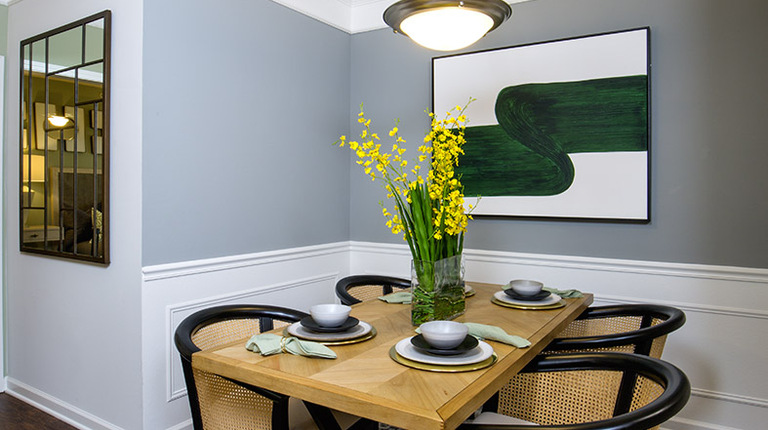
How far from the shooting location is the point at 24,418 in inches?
115

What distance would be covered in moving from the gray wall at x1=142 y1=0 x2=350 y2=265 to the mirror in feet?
0.93

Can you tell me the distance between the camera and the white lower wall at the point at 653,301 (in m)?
2.54

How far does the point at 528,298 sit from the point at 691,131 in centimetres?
125

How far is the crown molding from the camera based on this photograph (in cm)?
349

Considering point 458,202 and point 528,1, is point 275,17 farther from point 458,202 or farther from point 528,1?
point 458,202

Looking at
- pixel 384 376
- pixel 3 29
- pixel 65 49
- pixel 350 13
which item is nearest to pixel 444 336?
pixel 384 376

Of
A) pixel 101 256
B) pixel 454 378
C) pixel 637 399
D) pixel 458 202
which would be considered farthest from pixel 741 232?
pixel 101 256

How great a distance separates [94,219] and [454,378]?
2101mm

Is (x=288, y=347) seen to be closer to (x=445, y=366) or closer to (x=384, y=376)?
(x=384, y=376)

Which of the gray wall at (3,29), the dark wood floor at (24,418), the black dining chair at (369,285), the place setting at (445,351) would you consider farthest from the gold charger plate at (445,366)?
the gray wall at (3,29)

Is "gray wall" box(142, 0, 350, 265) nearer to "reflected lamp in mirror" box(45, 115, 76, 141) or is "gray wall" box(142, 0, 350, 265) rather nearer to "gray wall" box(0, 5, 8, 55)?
"reflected lamp in mirror" box(45, 115, 76, 141)

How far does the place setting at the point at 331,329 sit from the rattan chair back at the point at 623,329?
687 millimetres

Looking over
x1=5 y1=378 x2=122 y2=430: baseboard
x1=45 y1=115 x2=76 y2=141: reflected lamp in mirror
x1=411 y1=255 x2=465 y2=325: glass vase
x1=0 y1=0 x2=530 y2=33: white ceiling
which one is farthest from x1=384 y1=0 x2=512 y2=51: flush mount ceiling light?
x1=5 y1=378 x2=122 y2=430: baseboard

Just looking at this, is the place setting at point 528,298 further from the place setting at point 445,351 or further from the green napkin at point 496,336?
the place setting at point 445,351
